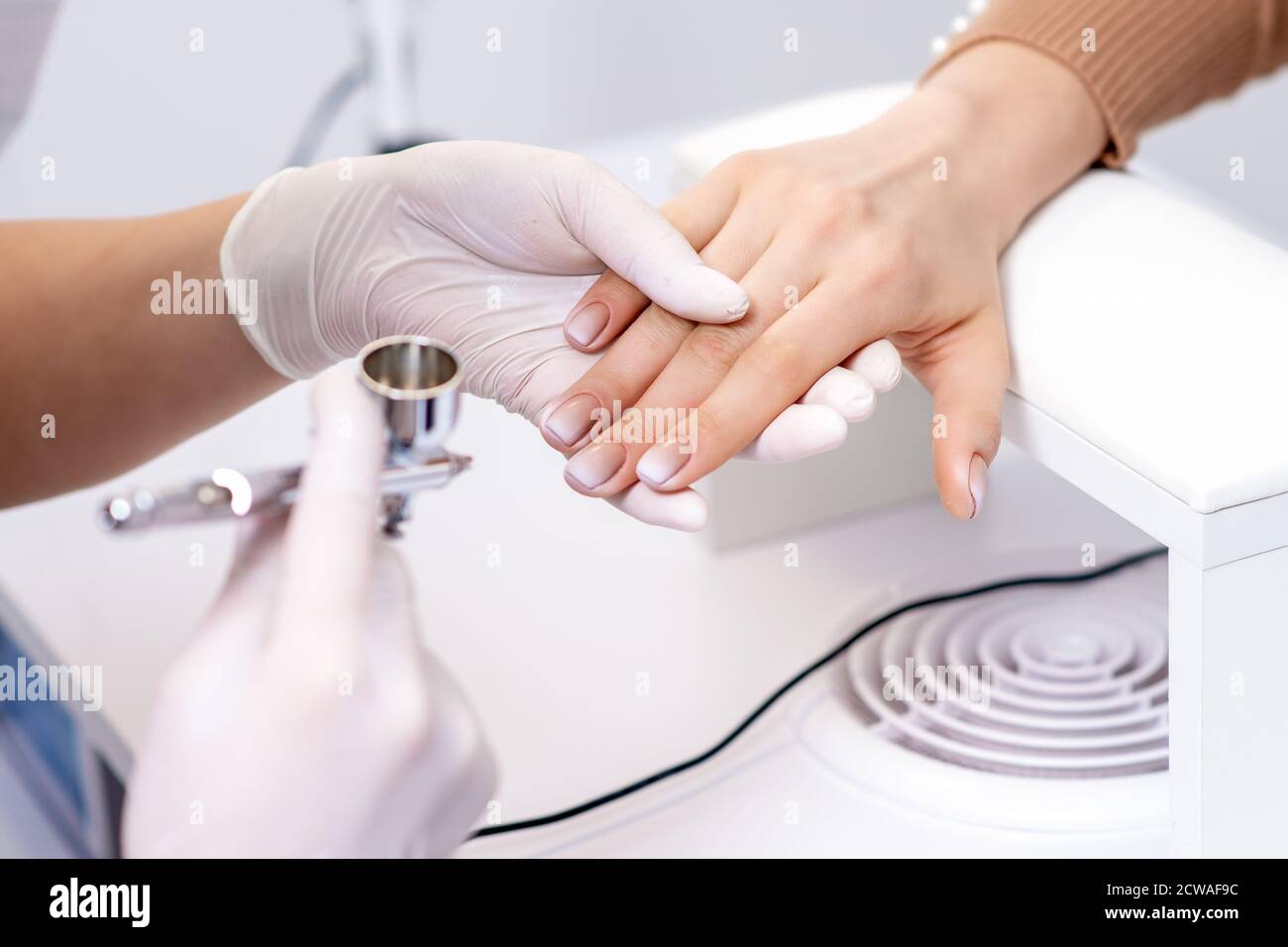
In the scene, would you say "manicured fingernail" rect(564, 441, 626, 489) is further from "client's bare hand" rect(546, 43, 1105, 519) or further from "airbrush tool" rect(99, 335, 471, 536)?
"airbrush tool" rect(99, 335, 471, 536)

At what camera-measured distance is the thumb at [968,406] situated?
613 mm

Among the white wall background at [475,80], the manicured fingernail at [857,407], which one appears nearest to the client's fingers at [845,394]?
the manicured fingernail at [857,407]

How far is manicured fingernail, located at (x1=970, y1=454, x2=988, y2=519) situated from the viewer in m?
0.61

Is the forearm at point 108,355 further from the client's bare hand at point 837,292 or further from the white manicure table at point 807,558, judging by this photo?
the client's bare hand at point 837,292

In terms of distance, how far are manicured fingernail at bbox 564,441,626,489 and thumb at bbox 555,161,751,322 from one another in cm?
9

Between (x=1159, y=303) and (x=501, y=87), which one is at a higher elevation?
(x=501, y=87)

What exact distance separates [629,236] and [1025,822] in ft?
1.24

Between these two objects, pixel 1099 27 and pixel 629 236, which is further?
pixel 1099 27

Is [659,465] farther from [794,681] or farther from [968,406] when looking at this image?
[794,681]

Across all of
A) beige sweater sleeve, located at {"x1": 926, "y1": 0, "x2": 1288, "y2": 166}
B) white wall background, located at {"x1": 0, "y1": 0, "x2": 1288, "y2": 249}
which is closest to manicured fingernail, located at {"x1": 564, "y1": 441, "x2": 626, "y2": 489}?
beige sweater sleeve, located at {"x1": 926, "y1": 0, "x2": 1288, "y2": 166}

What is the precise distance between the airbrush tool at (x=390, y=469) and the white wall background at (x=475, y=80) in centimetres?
85
